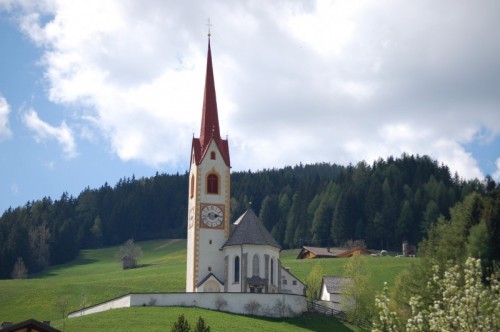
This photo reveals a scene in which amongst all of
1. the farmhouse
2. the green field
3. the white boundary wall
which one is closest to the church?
the white boundary wall

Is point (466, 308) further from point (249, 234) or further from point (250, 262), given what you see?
point (249, 234)

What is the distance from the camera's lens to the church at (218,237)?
227 ft

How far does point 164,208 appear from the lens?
197m

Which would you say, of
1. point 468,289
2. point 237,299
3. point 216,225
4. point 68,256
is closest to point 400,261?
point 216,225

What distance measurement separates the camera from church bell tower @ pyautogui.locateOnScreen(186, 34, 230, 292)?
7117 cm

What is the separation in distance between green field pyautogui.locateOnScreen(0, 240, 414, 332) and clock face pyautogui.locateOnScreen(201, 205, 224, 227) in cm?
1279

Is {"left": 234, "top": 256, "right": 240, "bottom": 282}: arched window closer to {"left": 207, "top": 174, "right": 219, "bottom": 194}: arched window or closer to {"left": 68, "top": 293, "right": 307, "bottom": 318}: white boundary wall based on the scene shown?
{"left": 68, "top": 293, "right": 307, "bottom": 318}: white boundary wall

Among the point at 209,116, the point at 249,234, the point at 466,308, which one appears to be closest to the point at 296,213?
the point at 209,116

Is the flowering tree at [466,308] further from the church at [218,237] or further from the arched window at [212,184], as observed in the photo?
the arched window at [212,184]

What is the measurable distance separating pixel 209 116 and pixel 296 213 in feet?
276

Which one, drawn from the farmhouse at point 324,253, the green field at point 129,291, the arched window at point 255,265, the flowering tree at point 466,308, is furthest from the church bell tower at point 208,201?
the flowering tree at point 466,308

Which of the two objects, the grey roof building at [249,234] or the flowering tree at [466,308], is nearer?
the flowering tree at [466,308]

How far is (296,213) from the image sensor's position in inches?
6176

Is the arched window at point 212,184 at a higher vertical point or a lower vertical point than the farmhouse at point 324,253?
higher
